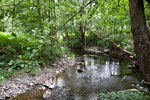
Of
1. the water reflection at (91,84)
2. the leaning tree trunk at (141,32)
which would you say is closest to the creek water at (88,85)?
the water reflection at (91,84)

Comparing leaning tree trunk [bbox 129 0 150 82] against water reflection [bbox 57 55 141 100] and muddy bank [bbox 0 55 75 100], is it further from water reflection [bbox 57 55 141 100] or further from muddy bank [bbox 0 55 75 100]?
muddy bank [bbox 0 55 75 100]

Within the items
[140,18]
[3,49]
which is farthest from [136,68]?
[3,49]

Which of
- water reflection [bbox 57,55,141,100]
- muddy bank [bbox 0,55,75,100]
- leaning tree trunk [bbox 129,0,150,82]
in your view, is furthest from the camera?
water reflection [bbox 57,55,141,100]

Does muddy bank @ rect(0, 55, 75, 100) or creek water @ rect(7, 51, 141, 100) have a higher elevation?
muddy bank @ rect(0, 55, 75, 100)

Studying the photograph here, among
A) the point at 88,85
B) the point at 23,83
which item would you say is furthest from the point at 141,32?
the point at 23,83

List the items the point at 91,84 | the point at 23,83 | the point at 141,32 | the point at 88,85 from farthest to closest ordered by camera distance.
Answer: the point at 91,84
the point at 88,85
the point at 23,83
the point at 141,32

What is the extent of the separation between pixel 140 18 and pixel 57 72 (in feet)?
20.4

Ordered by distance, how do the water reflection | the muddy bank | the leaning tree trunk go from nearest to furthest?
1. the leaning tree trunk
2. the muddy bank
3. the water reflection

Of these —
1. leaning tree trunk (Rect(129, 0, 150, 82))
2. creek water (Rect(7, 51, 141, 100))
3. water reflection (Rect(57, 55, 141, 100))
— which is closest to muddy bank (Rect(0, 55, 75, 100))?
creek water (Rect(7, 51, 141, 100))

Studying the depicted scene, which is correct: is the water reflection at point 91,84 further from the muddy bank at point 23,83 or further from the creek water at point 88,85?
the muddy bank at point 23,83

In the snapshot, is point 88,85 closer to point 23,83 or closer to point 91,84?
point 91,84

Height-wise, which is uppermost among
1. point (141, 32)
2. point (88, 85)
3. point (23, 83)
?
point (141, 32)

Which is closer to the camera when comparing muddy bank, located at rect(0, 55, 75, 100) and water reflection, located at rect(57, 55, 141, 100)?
muddy bank, located at rect(0, 55, 75, 100)

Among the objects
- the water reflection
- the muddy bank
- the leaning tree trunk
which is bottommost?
the water reflection
